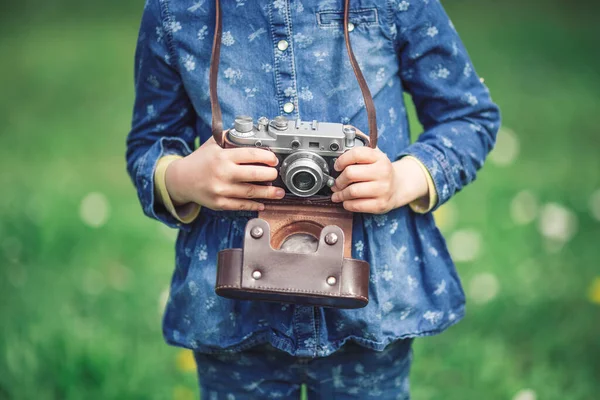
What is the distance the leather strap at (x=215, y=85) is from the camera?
3.56 ft

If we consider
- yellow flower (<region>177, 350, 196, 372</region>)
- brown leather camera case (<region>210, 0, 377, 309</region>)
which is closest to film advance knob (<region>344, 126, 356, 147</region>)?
brown leather camera case (<region>210, 0, 377, 309</region>)

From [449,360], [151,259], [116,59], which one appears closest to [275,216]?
[449,360]

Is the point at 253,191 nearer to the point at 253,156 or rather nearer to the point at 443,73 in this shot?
the point at 253,156

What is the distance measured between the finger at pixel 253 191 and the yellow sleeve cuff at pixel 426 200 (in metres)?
0.21

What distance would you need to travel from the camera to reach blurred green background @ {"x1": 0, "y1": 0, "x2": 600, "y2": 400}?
1888 millimetres

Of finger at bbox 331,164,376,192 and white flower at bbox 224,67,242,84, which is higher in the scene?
white flower at bbox 224,67,242,84

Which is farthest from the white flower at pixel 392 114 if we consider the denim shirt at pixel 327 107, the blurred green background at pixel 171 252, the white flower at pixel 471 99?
the blurred green background at pixel 171 252

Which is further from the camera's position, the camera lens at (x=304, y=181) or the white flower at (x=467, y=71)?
the white flower at (x=467, y=71)

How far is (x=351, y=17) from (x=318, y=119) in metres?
0.15

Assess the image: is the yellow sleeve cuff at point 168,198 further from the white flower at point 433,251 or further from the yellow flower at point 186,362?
the yellow flower at point 186,362

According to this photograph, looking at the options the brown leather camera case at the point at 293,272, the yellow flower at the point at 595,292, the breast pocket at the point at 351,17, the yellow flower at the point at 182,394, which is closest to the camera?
the brown leather camera case at the point at 293,272

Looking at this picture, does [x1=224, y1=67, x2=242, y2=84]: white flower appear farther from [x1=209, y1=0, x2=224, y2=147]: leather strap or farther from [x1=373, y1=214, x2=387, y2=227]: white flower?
[x1=373, y1=214, x2=387, y2=227]: white flower

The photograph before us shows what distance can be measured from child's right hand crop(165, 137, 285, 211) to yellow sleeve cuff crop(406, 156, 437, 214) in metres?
0.22

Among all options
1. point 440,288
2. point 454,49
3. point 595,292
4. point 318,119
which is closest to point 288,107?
point 318,119
